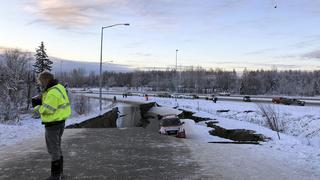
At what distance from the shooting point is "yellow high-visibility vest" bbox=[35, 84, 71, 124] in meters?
9.25

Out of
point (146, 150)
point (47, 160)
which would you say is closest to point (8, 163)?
point (47, 160)

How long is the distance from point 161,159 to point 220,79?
181976mm

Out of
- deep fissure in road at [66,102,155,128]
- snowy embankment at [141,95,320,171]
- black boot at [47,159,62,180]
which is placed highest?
black boot at [47,159,62,180]

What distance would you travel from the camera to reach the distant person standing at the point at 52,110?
9.28 metres

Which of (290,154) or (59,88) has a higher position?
(59,88)

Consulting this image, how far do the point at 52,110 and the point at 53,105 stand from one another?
11 cm

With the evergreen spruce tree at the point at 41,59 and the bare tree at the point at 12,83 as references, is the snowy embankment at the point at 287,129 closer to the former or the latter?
the bare tree at the point at 12,83

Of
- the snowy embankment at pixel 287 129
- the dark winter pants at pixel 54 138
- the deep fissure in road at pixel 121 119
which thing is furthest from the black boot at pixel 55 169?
the deep fissure in road at pixel 121 119

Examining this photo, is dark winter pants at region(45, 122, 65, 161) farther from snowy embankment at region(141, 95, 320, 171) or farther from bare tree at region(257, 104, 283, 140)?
bare tree at region(257, 104, 283, 140)

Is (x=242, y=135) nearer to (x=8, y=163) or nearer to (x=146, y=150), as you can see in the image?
(x=146, y=150)

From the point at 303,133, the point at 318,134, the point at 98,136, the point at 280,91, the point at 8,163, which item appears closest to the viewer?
the point at 8,163

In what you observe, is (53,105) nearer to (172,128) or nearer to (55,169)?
(55,169)

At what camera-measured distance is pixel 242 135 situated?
26.0 m

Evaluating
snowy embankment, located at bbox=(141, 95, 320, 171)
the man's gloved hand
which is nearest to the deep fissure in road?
snowy embankment, located at bbox=(141, 95, 320, 171)
